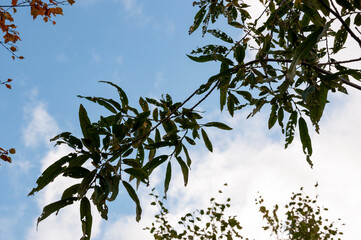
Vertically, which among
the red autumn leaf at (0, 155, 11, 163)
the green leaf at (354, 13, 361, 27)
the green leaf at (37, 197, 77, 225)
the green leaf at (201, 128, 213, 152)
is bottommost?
the green leaf at (37, 197, 77, 225)

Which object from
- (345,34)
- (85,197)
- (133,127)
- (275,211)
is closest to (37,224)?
(85,197)

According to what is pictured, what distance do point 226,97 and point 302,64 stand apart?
487 mm

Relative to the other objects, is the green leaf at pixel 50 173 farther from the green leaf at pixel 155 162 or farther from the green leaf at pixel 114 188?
the green leaf at pixel 155 162

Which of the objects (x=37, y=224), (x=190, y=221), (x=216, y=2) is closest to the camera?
(x=37, y=224)

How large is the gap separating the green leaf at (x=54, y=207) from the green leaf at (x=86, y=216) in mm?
42

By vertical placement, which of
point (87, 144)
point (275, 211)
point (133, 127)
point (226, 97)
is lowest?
point (87, 144)

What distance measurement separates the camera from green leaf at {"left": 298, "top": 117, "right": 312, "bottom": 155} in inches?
53.2

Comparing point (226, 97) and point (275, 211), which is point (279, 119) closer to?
point (226, 97)

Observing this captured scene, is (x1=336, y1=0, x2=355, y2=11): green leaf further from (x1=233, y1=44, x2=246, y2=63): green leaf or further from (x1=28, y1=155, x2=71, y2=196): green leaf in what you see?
(x1=28, y1=155, x2=71, y2=196): green leaf

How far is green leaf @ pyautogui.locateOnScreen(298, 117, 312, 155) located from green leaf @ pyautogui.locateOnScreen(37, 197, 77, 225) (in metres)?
0.89

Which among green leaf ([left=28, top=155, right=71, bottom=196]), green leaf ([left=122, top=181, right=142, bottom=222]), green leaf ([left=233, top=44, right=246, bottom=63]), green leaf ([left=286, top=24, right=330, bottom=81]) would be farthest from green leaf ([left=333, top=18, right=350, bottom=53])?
green leaf ([left=28, top=155, right=71, bottom=196])

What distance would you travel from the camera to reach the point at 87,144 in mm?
1207

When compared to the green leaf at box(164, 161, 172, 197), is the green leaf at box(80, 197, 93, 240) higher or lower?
lower

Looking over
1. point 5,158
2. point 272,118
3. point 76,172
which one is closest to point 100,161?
point 76,172
